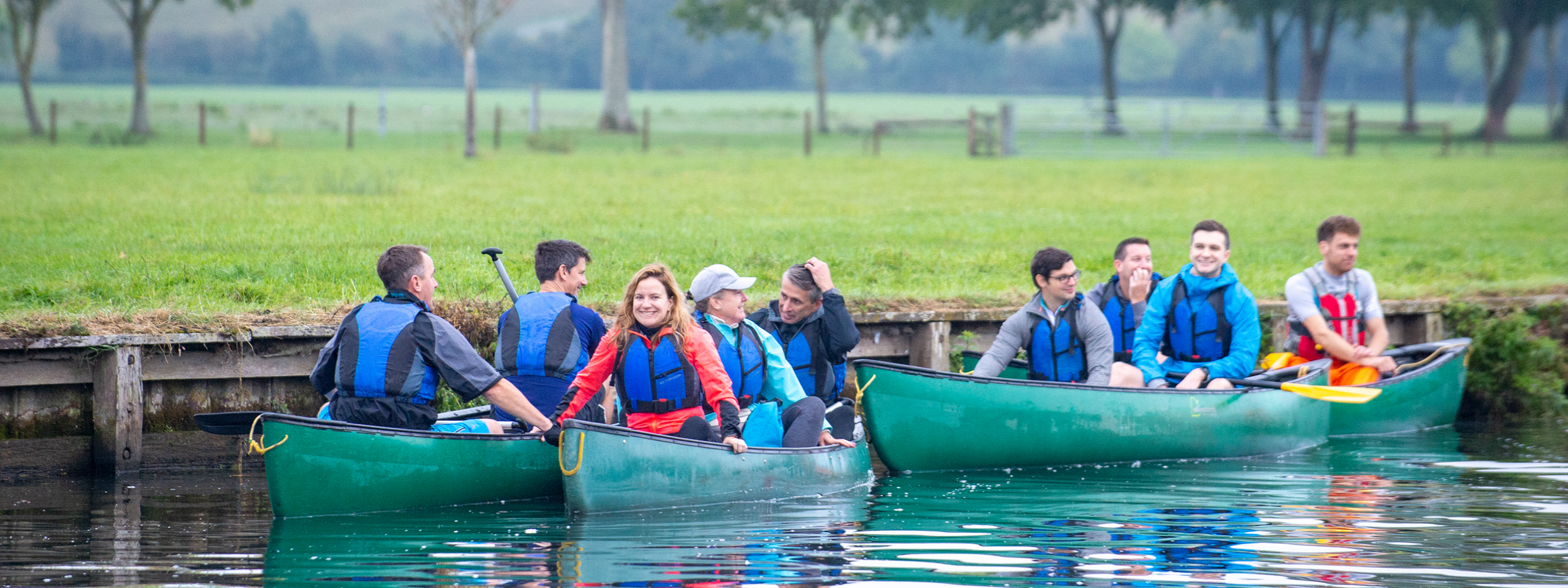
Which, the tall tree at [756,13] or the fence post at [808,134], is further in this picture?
the tall tree at [756,13]

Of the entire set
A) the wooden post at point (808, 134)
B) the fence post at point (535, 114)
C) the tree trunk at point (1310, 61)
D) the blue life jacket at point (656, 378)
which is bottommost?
the blue life jacket at point (656, 378)

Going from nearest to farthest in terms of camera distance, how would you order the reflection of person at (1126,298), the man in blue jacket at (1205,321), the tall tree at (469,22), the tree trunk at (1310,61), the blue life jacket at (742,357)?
the blue life jacket at (742,357)
the man in blue jacket at (1205,321)
the reflection of person at (1126,298)
the tall tree at (469,22)
the tree trunk at (1310,61)

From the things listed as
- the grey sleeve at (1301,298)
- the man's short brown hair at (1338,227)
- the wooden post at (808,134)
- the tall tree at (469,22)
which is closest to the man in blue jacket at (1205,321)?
the grey sleeve at (1301,298)

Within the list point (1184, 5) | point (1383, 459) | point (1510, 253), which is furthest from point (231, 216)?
point (1184, 5)

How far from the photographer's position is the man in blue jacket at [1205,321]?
8.02m

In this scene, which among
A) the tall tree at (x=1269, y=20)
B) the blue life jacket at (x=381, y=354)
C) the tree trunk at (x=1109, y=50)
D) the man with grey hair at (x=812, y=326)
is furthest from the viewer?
the tall tree at (x=1269, y=20)

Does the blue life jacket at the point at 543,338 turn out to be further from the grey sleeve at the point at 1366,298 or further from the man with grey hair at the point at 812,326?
the grey sleeve at the point at 1366,298

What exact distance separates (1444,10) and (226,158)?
33.8 m

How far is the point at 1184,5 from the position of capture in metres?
43.7

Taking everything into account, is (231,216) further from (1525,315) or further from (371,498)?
(1525,315)

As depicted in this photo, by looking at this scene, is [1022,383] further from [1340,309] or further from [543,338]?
[543,338]

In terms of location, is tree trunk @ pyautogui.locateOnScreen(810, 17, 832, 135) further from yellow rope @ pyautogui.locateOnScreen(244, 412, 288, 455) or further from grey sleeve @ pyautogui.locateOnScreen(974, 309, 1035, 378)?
yellow rope @ pyautogui.locateOnScreen(244, 412, 288, 455)

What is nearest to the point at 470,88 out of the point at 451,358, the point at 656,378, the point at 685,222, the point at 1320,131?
the point at 685,222

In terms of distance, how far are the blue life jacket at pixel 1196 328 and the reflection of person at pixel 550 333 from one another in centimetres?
331
